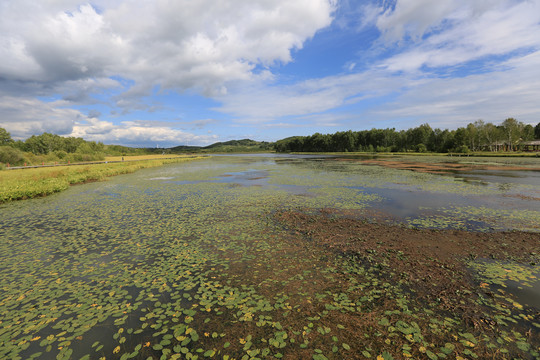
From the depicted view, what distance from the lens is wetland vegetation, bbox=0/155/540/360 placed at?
190 inches

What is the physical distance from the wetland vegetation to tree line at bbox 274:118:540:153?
11621 cm

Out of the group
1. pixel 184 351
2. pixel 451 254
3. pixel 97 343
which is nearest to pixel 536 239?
pixel 451 254

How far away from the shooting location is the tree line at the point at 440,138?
320 feet

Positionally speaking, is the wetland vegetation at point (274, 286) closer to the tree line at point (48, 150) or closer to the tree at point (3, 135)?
the tree line at point (48, 150)

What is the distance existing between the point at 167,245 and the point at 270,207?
8.12 m

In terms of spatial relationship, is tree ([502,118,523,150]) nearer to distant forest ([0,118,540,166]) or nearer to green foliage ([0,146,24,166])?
distant forest ([0,118,540,166])

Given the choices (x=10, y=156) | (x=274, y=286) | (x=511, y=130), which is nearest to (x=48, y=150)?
(x=10, y=156)

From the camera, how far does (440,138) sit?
11750 centimetres

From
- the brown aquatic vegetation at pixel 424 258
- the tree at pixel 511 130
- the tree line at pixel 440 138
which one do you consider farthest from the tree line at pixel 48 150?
the tree at pixel 511 130

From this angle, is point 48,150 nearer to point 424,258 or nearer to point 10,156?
point 10,156

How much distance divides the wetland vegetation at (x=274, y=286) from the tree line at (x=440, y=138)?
116m

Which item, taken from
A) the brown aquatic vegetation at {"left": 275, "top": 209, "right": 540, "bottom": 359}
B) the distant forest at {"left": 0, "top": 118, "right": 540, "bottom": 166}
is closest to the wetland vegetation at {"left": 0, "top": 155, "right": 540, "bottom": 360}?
the brown aquatic vegetation at {"left": 275, "top": 209, "right": 540, "bottom": 359}

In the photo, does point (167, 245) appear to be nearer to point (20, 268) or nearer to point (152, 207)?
point (20, 268)

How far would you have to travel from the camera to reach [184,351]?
4680 mm
